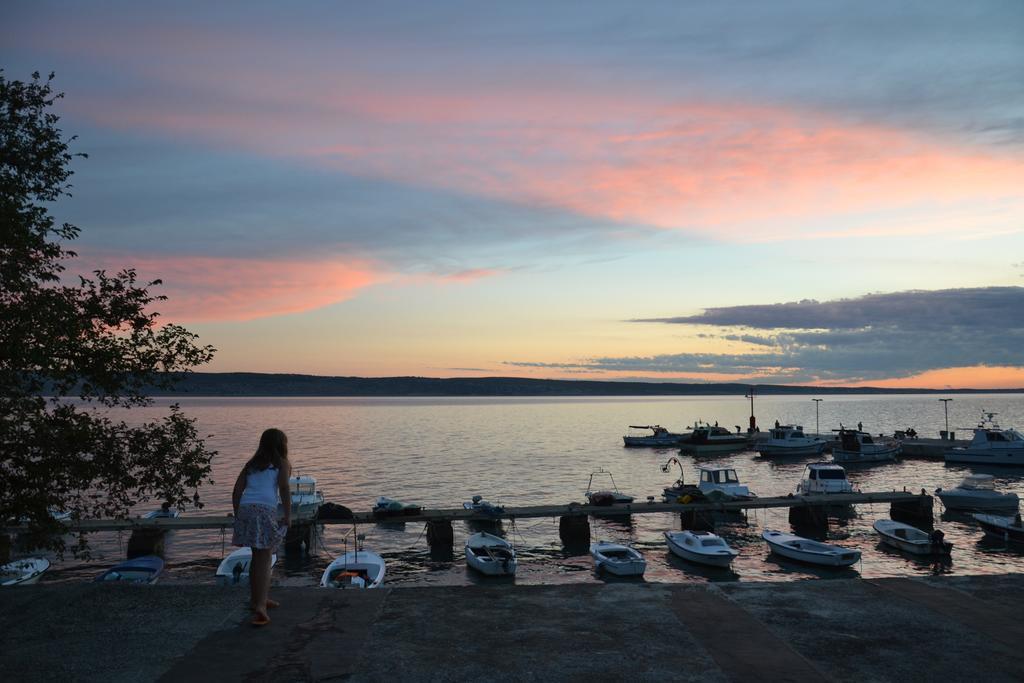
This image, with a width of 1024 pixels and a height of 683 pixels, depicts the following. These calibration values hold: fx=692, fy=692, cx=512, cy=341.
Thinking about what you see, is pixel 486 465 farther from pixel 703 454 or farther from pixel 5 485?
pixel 5 485

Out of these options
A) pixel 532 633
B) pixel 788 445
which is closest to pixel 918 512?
pixel 532 633

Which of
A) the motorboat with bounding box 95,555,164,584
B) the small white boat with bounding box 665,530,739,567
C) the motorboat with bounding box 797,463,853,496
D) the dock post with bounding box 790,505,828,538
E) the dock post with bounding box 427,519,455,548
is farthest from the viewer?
the motorboat with bounding box 797,463,853,496

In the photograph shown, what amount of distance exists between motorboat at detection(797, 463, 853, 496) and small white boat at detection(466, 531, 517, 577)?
94.7ft

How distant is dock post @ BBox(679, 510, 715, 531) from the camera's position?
158ft

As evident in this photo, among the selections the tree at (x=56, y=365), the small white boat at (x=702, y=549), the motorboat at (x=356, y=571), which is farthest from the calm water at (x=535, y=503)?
the tree at (x=56, y=365)

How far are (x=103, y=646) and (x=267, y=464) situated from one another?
7.47ft

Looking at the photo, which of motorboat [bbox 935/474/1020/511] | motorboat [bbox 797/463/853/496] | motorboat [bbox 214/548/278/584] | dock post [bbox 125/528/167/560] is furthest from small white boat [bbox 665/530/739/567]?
dock post [bbox 125/528/167/560]

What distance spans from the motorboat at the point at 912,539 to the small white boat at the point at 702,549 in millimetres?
10939

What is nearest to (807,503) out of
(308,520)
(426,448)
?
(308,520)

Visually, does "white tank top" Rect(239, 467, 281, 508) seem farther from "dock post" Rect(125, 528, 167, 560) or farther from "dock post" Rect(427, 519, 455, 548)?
"dock post" Rect(125, 528, 167, 560)

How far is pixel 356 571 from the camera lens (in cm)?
2950

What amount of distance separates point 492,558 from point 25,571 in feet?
74.7

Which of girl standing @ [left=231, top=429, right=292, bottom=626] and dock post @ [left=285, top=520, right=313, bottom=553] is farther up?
girl standing @ [left=231, top=429, right=292, bottom=626]

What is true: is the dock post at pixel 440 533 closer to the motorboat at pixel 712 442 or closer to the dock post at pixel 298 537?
the dock post at pixel 298 537
